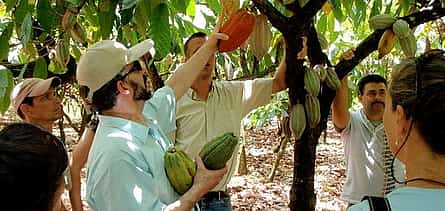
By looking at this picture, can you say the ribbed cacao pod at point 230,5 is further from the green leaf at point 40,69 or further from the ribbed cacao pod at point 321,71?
the green leaf at point 40,69

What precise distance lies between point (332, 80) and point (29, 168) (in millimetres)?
910

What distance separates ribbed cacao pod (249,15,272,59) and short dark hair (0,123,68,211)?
0.96m

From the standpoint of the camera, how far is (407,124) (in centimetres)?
105

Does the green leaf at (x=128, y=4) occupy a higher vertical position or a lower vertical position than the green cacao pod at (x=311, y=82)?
higher

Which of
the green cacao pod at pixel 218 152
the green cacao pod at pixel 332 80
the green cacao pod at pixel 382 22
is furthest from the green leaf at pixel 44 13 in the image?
the green cacao pod at pixel 382 22

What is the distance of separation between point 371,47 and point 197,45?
39.6 inches

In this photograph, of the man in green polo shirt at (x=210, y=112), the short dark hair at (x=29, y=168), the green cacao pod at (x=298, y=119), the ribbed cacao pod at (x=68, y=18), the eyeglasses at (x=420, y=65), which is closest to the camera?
the short dark hair at (x=29, y=168)

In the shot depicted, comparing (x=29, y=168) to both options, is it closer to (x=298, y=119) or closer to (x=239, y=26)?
(x=298, y=119)

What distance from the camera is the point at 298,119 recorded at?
60.5 inches

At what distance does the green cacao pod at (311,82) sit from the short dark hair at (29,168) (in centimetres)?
72

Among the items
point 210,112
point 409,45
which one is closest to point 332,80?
point 409,45

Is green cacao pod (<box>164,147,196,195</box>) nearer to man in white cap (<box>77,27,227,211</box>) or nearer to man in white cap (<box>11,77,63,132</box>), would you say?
man in white cap (<box>77,27,227,211</box>)

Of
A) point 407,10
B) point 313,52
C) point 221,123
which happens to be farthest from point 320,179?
point 313,52

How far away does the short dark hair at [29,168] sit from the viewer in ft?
2.84
